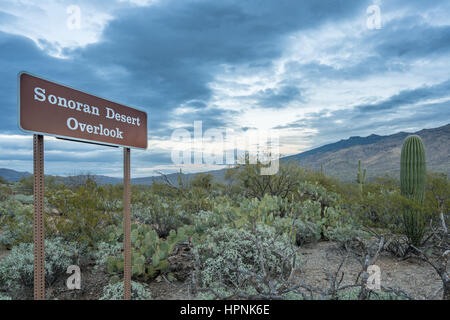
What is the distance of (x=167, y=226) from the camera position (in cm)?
817

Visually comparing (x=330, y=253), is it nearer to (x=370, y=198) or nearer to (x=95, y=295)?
(x=370, y=198)

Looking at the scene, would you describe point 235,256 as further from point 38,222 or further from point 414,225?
point 414,225

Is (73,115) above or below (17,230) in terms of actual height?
above

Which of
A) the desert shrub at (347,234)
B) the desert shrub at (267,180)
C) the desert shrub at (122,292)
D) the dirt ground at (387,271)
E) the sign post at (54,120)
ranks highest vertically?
the sign post at (54,120)

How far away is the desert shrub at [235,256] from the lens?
15.4 feet

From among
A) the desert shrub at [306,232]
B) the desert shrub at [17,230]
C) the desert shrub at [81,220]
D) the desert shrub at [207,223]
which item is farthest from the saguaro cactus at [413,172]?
the desert shrub at [17,230]

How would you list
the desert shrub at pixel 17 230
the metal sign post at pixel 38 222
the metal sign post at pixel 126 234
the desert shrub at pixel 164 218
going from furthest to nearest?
the desert shrub at pixel 164 218 < the desert shrub at pixel 17 230 < the metal sign post at pixel 126 234 < the metal sign post at pixel 38 222

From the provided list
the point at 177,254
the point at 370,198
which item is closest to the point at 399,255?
the point at 370,198

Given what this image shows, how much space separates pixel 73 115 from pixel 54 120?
229mm

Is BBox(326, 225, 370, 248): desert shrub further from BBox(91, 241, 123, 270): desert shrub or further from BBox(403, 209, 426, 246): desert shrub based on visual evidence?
BBox(91, 241, 123, 270): desert shrub

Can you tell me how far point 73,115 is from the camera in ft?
10.2

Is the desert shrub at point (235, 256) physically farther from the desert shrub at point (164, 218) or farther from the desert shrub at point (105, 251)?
the desert shrub at point (164, 218)

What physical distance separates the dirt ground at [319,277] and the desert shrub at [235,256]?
1.26 ft

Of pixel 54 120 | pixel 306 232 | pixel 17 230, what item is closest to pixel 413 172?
pixel 306 232
